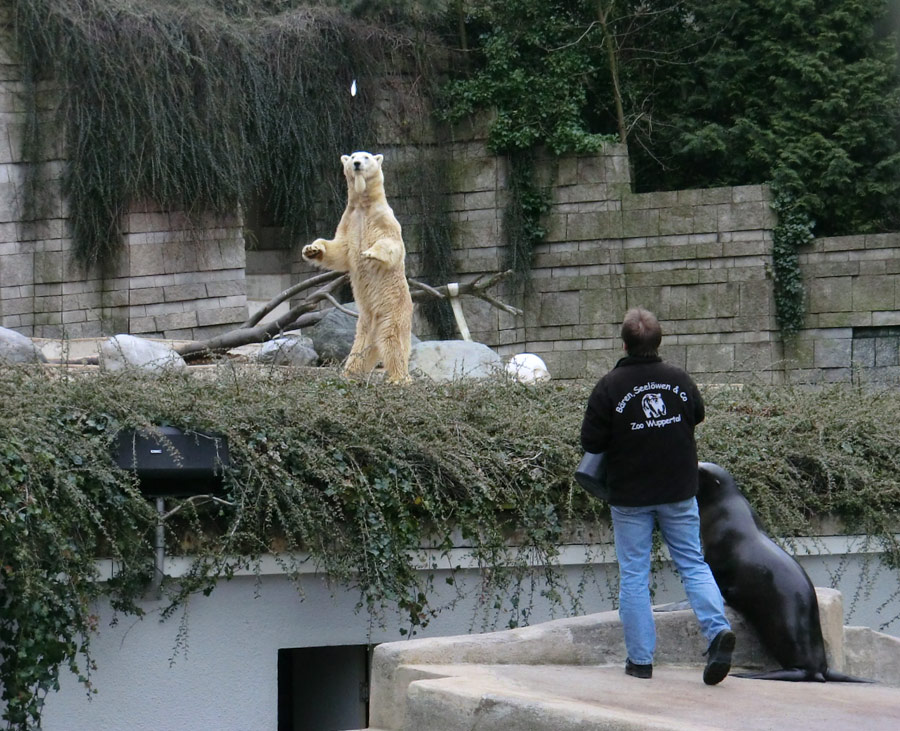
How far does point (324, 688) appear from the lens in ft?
21.5

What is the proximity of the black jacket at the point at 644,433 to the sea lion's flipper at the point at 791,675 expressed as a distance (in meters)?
0.89

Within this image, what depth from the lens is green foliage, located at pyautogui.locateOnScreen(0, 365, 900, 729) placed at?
4.82 meters

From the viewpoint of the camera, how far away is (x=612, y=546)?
6191mm

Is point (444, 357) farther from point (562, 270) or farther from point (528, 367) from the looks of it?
point (562, 270)

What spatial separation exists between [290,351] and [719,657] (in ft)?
20.9

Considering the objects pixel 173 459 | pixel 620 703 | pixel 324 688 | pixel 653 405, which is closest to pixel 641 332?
pixel 653 405

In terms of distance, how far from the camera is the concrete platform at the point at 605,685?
356 centimetres

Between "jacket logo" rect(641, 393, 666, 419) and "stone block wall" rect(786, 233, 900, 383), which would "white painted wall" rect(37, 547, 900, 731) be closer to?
"jacket logo" rect(641, 393, 666, 419)

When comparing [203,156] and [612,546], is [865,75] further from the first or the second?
[612,546]

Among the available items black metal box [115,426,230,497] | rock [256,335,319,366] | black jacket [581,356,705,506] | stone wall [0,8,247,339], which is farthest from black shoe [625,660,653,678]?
stone wall [0,8,247,339]

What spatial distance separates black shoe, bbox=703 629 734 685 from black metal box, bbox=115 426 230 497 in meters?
2.29

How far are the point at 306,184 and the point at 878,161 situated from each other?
7229 mm

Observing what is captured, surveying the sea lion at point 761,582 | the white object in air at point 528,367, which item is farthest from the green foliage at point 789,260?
the sea lion at point 761,582

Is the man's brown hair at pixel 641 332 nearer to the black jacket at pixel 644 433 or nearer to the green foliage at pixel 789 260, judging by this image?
Answer: the black jacket at pixel 644 433
